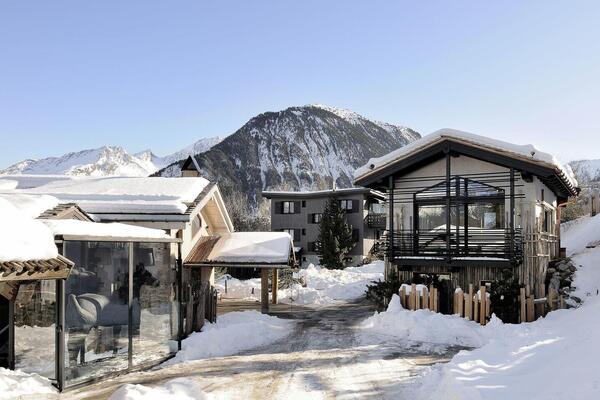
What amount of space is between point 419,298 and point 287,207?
35.2 m

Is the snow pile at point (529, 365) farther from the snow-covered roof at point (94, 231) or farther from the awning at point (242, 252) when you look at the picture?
the awning at point (242, 252)

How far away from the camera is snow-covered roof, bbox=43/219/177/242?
32.4ft

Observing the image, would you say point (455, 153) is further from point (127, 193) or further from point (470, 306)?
point (127, 193)

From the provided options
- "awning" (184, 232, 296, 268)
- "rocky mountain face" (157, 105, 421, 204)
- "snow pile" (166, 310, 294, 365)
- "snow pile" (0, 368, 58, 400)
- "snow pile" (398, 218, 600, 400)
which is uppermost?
"rocky mountain face" (157, 105, 421, 204)

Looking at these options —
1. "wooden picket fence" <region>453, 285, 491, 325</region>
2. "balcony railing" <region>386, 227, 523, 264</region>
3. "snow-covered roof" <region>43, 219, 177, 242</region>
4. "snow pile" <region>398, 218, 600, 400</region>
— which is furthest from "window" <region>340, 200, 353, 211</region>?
"snow-covered roof" <region>43, 219, 177, 242</region>

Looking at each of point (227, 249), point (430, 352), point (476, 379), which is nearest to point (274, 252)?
point (227, 249)

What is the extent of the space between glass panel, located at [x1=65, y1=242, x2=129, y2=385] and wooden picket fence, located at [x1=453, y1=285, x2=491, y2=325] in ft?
33.7

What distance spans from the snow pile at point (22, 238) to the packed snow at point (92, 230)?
1.87 feet

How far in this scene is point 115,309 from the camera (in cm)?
1105

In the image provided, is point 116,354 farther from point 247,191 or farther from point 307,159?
point 307,159

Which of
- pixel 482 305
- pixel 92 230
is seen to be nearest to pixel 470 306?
pixel 482 305

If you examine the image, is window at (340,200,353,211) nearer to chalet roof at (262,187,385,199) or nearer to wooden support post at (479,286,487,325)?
chalet roof at (262,187,385,199)

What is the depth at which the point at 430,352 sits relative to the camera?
12641 millimetres

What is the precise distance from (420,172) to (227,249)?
321 inches
